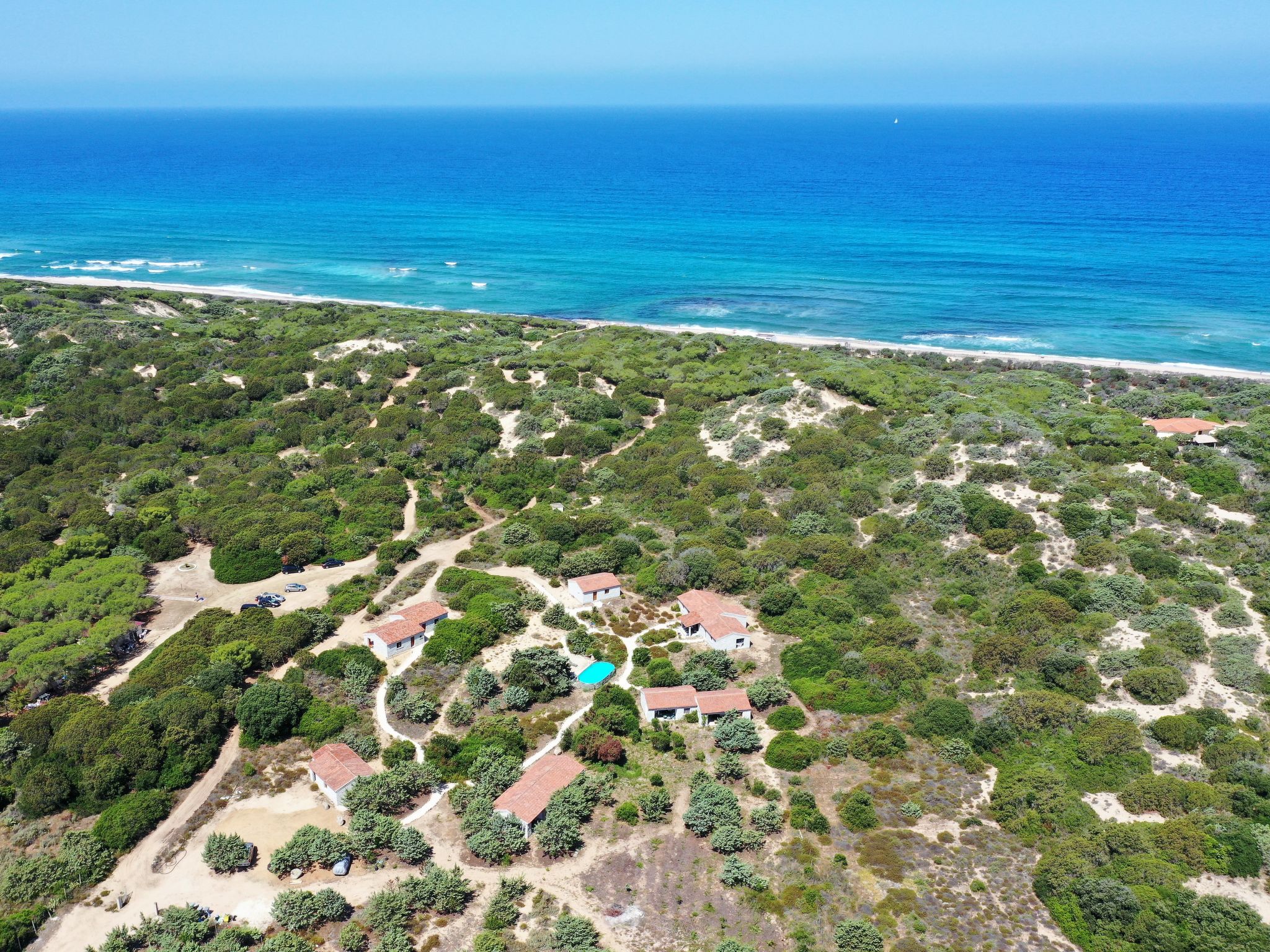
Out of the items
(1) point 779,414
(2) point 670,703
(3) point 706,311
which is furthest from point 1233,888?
(3) point 706,311

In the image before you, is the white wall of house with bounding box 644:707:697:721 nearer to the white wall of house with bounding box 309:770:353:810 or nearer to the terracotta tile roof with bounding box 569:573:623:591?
the terracotta tile roof with bounding box 569:573:623:591

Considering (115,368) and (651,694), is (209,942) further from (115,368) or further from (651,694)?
(115,368)

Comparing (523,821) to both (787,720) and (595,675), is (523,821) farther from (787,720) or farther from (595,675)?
(787,720)

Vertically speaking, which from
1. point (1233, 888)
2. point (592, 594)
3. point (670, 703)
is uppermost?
point (1233, 888)

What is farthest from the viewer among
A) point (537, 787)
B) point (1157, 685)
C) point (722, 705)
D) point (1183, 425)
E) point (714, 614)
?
point (1183, 425)

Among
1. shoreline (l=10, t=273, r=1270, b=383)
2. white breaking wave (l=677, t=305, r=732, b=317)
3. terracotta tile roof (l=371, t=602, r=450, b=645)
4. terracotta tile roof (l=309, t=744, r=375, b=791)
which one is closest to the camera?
terracotta tile roof (l=309, t=744, r=375, b=791)

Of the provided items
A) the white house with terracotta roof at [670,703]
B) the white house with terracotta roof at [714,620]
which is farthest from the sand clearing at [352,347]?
the white house with terracotta roof at [670,703]

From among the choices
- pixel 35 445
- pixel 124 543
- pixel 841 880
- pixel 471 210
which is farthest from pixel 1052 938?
pixel 471 210

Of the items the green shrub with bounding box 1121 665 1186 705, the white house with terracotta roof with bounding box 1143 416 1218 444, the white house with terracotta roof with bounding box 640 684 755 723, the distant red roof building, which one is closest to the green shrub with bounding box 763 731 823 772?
the white house with terracotta roof with bounding box 640 684 755 723
